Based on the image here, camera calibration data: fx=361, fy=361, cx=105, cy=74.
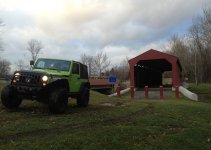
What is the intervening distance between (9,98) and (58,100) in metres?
2.02

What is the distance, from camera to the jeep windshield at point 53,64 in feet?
46.5

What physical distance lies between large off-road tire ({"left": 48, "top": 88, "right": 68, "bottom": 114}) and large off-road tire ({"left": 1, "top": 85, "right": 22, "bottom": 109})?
1.40m

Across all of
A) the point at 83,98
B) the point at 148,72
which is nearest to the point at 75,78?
the point at 83,98

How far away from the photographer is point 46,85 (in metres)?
12.4

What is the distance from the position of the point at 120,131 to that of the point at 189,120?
4.89 metres

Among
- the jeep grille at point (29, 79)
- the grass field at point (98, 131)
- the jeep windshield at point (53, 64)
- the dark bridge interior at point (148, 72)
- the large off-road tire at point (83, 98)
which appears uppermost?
the dark bridge interior at point (148, 72)

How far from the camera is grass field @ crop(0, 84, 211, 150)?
8734 mm

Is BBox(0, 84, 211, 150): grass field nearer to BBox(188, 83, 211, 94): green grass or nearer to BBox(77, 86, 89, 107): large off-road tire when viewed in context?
BBox(77, 86, 89, 107): large off-road tire

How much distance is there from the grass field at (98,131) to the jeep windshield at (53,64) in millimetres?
1648

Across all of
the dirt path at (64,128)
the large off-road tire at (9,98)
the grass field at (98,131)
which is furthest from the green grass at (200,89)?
the large off-road tire at (9,98)

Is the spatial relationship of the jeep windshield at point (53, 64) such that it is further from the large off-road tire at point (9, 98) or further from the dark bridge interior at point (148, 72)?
the dark bridge interior at point (148, 72)

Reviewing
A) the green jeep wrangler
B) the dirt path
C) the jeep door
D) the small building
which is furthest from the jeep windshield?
the small building

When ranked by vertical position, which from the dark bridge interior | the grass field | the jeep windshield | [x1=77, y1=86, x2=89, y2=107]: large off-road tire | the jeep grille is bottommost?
the grass field

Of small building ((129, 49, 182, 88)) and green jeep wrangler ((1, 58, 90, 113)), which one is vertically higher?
small building ((129, 49, 182, 88))
